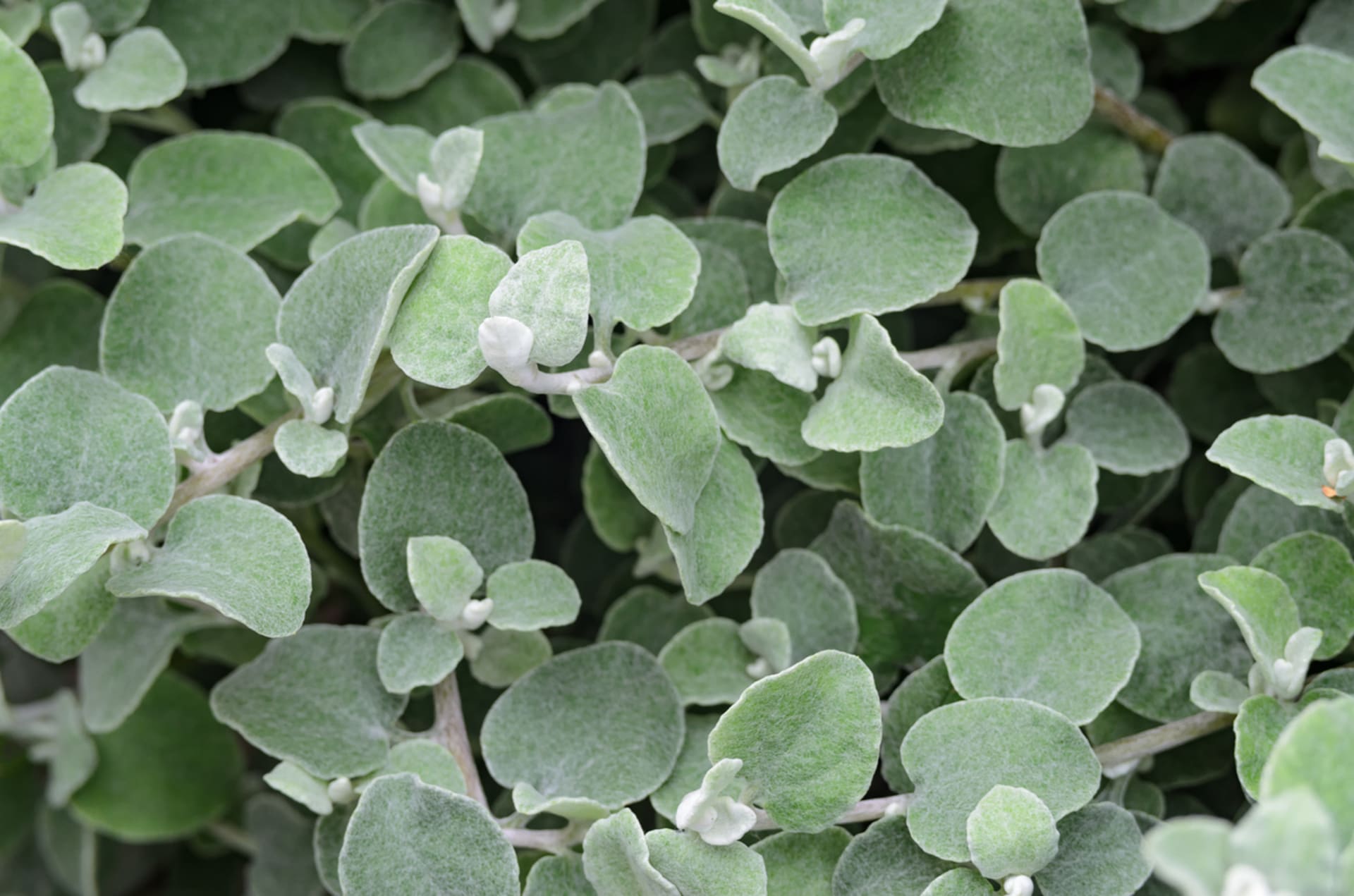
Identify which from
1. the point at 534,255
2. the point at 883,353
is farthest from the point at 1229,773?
the point at 534,255

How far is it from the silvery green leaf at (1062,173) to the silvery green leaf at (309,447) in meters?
0.37

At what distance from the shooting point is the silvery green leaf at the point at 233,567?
0.50 meters

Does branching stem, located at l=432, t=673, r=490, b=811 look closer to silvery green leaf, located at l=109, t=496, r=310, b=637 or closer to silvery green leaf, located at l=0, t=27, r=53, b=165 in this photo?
silvery green leaf, located at l=109, t=496, r=310, b=637

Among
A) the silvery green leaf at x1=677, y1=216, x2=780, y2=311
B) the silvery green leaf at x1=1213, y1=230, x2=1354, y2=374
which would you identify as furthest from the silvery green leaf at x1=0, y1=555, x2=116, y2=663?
the silvery green leaf at x1=1213, y1=230, x2=1354, y2=374

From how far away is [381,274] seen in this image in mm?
543

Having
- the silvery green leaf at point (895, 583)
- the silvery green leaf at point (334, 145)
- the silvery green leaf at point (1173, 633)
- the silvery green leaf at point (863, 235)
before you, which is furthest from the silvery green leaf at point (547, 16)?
the silvery green leaf at point (1173, 633)

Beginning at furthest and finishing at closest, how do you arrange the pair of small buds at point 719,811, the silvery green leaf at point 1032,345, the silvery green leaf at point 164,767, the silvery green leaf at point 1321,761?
the silvery green leaf at point 164,767, the silvery green leaf at point 1032,345, the pair of small buds at point 719,811, the silvery green leaf at point 1321,761

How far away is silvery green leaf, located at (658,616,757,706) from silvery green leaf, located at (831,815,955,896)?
0.33 feet

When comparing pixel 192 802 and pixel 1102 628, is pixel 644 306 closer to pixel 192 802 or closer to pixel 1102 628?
pixel 1102 628

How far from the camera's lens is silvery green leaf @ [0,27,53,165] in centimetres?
57

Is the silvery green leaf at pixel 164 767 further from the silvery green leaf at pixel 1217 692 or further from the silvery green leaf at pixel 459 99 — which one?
the silvery green leaf at pixel 1217 692

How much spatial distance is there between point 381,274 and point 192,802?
1.45 feet

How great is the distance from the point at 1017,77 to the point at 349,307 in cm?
32

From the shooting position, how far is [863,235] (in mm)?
599
